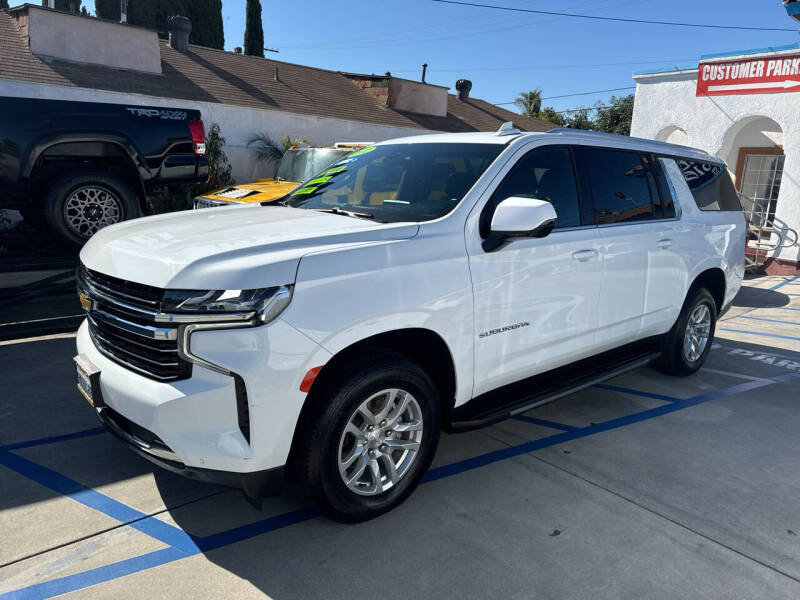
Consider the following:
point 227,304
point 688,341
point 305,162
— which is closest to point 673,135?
point 305,162

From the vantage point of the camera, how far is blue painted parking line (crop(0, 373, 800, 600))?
8.57ft

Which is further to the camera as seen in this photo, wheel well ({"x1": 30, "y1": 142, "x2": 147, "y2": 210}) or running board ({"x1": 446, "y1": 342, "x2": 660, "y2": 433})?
wheel well ({"x1": 30, "y1": 142, "x2": 147, "y2": 210})

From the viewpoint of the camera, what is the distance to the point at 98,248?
3.16 meters

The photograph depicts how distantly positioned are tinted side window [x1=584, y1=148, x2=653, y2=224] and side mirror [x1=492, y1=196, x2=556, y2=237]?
106 centimetres

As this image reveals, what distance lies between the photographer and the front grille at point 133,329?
259 cm

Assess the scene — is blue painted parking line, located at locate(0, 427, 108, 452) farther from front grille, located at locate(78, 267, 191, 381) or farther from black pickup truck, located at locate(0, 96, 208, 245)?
black pickup truck, located at locate(0, 96, 208, 245)

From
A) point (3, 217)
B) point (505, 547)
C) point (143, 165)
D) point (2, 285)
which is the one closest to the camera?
point (505, 547)

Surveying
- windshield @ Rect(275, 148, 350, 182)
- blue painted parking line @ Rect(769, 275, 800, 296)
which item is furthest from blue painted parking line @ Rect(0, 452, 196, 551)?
blue painted parking line @ Rect(769, 275, 800, 296)

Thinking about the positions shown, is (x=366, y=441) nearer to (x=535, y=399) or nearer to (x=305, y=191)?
(x=535, y=399)

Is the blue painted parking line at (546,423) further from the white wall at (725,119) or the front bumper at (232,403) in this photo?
the white wall at (725,119)

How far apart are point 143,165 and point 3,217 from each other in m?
1.53

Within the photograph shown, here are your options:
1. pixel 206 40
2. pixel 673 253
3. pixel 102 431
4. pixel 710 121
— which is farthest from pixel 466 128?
pixel 102 431

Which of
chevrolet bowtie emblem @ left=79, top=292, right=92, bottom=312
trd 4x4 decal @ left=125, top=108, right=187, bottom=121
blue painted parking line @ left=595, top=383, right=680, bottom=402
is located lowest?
blue painted parking line @ left=595, top=383, right=680, bottom=402

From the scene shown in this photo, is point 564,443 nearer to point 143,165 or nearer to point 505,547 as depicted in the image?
point 505,547
